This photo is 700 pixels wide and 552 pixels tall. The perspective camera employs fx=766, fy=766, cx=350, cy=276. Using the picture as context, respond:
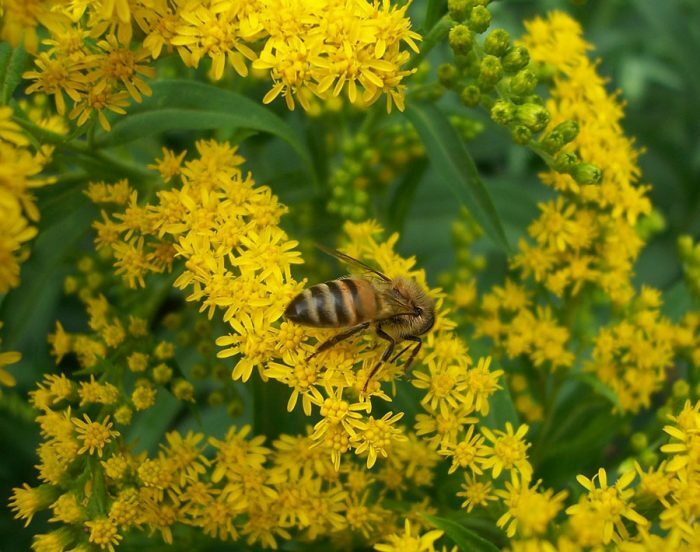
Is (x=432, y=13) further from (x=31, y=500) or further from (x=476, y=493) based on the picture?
(x=31, y=500)

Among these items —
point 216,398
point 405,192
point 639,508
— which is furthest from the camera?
point 405,192

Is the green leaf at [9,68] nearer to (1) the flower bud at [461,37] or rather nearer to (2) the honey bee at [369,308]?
(2) the honey bee at [369,308]

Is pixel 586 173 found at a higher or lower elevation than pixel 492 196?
higher

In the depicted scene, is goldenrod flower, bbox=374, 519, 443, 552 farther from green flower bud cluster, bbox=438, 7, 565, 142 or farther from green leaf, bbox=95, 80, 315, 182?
green leaf, bbox=95, 80, 315, 182

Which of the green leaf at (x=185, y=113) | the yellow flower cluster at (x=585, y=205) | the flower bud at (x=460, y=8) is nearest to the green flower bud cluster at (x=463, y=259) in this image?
the yellow flower cluster at (x=585, y=205)

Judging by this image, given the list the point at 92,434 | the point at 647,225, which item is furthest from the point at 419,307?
the point at 647,225
